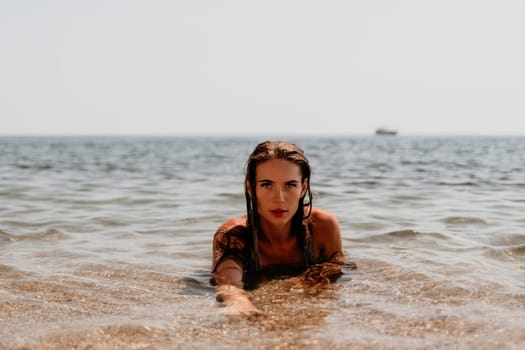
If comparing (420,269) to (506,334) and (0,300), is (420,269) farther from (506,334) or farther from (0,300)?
(0,300)

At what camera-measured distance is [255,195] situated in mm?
4520

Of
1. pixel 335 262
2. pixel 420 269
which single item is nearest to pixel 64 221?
pixel 335 262

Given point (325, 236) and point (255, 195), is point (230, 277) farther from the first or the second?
point (325, 236)

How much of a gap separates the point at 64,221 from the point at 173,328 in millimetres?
4810

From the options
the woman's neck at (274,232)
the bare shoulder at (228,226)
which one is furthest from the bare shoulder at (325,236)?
the bare shoulder at (228,226)

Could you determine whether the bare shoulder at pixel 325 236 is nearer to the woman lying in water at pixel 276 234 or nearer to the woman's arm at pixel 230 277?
the woman lying in water at pixel 276 234

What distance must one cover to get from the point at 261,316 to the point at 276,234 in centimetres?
151

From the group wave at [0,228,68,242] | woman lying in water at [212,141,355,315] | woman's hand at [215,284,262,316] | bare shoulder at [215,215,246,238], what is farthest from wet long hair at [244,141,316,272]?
wave at [0,228,68,242]

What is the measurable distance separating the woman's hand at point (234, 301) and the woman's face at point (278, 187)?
2.27 feet

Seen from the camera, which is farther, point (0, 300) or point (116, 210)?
point (116, 210)

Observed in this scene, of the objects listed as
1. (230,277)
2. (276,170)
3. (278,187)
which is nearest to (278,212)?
(278,187)

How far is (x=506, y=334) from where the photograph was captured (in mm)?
3020

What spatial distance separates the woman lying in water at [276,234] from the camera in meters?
4.35

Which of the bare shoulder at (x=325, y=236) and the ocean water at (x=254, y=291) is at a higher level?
the bare shoulder at (x=325, y=236)
